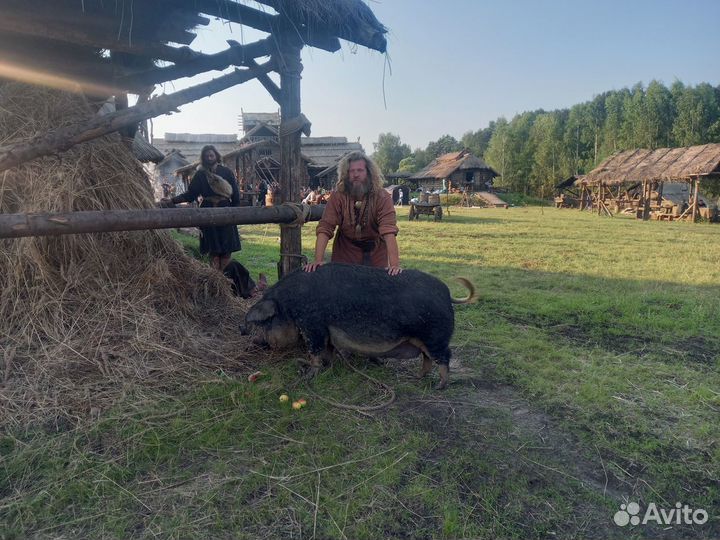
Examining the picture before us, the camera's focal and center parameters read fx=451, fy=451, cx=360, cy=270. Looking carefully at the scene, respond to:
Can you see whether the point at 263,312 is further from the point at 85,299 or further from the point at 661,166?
the point at 661,166

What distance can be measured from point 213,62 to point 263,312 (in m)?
3.01

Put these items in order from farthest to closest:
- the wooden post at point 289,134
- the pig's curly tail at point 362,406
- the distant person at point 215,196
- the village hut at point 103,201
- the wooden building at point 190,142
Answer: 1. the wooden building at point 190,142
2. the distant person at point 215,196
3. the wooden post at point 289,134
4. the village hut at point 103,201
5. the pig's curly tail at point 362,406

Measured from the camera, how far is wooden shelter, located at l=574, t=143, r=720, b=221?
2450cm

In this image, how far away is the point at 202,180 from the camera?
6.08 m

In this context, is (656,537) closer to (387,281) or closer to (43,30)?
(387,281)

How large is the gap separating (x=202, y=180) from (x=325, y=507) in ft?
16.0

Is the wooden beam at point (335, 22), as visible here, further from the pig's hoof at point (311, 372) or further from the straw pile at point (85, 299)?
the pig's hoof at point (311, 372)

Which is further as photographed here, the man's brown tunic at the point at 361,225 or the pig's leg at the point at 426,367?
the man's brown tunic at the point at 361,225

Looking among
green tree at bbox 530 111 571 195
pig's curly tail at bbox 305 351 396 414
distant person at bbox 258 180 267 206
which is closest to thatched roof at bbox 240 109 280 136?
distant person at bbox 258 180 267 206

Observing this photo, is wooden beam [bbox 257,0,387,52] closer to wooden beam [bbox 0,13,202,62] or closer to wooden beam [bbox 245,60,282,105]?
wooden beam [bbox 245,60,282,105]

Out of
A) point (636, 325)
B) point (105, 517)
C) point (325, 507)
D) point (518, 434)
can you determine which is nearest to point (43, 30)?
point (105, 517)

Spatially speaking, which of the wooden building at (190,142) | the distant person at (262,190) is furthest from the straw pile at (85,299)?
the wooden building at (190,142)

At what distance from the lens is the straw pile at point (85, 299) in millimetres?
3412

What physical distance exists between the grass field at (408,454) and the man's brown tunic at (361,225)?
1230 millimetres
